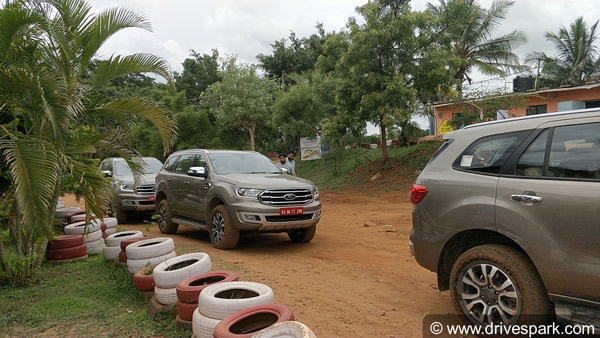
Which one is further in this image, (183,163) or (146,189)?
(146,189)

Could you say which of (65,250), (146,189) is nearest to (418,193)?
(65,250)

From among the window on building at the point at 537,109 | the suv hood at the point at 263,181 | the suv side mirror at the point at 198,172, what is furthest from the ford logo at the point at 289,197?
the window on building at the point at 537,109

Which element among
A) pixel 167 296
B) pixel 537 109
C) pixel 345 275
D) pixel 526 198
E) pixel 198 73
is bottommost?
pixel 345 275

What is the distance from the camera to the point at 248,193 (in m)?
6.78

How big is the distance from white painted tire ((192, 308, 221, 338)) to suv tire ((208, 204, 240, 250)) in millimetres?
3473

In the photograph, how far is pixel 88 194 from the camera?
16.9 ft

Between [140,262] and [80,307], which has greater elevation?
[140,262]

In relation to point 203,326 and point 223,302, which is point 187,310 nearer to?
point 203,326

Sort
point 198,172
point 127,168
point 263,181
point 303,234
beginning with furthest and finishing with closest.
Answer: point 127,168, point 303,234, point 198,172, point 263,181

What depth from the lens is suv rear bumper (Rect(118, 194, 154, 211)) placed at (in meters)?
10.9

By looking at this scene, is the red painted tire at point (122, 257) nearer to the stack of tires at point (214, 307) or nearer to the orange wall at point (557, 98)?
the stack of tires at point (214, 307)

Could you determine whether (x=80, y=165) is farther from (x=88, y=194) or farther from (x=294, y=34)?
(x=294, y=34)

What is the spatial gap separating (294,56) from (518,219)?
3043 centimetres

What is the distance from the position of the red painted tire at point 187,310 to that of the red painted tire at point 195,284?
0.15ft
